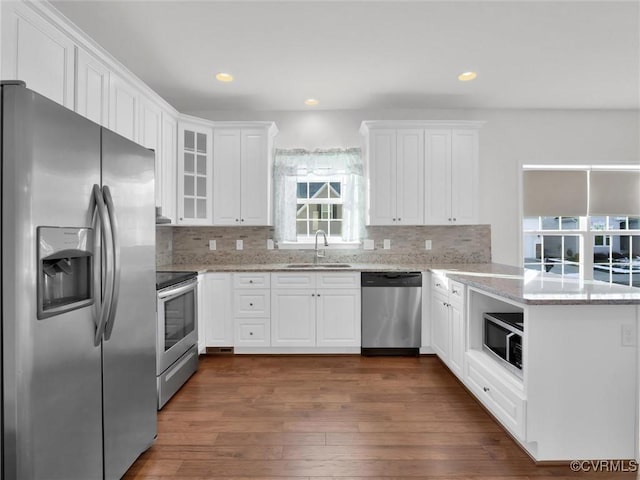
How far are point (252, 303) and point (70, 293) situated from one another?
227 cm

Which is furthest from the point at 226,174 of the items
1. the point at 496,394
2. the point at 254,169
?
the point at 496,394

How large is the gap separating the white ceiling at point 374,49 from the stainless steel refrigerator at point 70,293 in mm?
1279

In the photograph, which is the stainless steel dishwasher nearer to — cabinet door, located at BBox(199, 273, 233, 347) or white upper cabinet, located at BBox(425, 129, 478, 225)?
white upper cabinet, located at BBox(425, 129, 478, 225)

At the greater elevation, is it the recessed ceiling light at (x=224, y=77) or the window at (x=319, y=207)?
the recessed ceiling light at (x=224, y=77)

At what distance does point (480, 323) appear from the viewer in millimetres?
2721

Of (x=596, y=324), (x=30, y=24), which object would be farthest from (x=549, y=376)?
(x=30, y=24)

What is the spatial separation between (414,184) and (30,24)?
3326 mm

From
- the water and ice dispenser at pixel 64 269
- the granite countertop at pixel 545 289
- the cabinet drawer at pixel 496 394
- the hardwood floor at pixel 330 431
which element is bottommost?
the hardwood floor at pixel 330 431

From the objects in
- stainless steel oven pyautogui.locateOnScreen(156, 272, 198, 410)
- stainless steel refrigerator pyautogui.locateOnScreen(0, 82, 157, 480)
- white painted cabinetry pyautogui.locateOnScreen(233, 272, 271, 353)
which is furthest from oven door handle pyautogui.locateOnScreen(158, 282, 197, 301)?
stainless steel refrigerator pyautogui.locateOnScreen(0, 82, 157, 480)

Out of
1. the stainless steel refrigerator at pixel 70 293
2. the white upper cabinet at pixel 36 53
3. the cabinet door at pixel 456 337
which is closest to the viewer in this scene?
the stainless steel refrigerator at pixel 70 293

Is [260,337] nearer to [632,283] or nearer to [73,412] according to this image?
[73,412]

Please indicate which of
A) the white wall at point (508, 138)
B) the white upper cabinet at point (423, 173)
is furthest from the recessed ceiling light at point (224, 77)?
the white upper cabinet at point (423, 173)

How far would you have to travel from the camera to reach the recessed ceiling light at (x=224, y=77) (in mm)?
3318

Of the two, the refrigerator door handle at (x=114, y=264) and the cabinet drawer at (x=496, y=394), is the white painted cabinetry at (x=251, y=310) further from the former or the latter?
the refrigerator door handle at (x=114, y=264)
